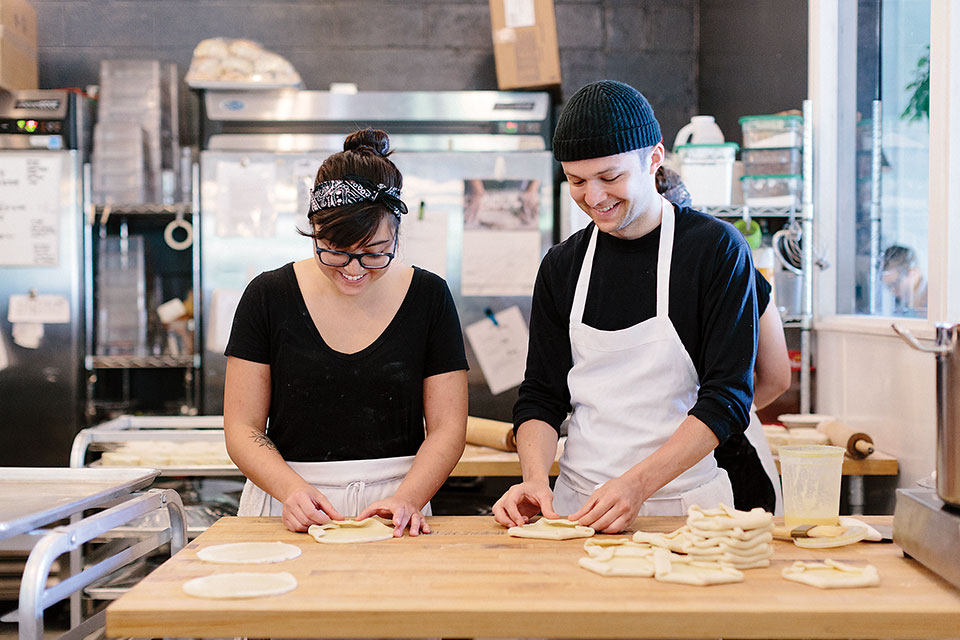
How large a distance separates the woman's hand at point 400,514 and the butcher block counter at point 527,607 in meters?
0.22

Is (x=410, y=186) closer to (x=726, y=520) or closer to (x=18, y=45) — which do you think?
(x=18, y=45)

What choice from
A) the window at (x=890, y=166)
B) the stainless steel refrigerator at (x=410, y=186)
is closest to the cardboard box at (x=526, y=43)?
the stainless steel refrigerator at (x=410, y=186)

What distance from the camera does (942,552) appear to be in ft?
4.06

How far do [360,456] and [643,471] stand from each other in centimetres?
56

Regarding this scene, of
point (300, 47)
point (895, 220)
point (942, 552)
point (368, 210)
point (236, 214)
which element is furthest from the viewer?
point (300, 47)

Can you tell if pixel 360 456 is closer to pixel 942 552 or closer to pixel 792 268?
pixel 942 552

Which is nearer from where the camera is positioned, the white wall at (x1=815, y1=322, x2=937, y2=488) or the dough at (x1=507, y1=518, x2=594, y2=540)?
the dough at (x1=507, y1=518, x2=594, y2=540)

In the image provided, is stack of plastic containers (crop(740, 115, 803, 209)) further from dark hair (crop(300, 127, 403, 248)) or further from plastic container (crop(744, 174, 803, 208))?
dark hair (crop(300, 127, 403, 248))

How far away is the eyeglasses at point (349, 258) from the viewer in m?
1.67

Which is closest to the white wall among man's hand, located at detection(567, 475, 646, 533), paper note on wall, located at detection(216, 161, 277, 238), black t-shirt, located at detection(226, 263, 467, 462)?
man's hand, located at detection(567, 475, 646, 533)

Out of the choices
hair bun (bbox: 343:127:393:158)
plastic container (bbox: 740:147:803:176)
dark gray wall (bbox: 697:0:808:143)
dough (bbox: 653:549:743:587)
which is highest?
dark gray wall (bbox: 697:0:808:143)

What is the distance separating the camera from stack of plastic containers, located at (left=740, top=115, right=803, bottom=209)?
310 cm

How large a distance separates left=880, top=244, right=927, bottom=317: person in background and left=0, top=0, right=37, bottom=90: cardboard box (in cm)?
333

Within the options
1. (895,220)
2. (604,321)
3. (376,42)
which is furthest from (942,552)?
(376,42)
